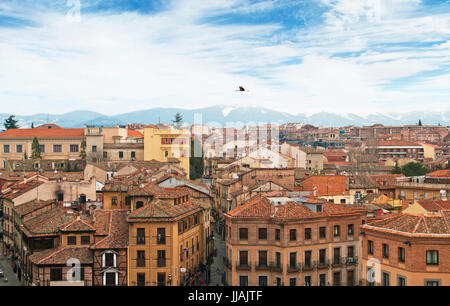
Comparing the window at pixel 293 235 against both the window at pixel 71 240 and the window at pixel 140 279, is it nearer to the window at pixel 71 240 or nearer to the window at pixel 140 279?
the window at pixel 140 279

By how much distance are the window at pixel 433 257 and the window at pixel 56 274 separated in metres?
20.9

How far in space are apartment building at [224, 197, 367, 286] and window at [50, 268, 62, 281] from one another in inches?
408

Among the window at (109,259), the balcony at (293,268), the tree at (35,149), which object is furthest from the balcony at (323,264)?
the tree at (35,149)

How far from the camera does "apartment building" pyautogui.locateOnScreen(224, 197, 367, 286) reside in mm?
33688

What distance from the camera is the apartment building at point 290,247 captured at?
33688mm

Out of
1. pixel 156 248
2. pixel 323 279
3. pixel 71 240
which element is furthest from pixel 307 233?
pixel 71 240

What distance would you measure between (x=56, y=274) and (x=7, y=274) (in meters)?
12.2

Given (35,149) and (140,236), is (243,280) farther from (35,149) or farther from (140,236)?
(35,149)

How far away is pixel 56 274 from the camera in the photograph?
107 ft

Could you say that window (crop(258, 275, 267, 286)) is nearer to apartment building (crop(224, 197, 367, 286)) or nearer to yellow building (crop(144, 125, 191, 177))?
apartment building (crop(224, 197, 367, 286))

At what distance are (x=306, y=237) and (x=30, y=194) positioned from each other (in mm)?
24852

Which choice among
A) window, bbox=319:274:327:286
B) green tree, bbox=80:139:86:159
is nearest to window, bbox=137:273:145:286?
window, bbox=319:274:327:286
